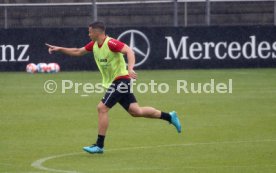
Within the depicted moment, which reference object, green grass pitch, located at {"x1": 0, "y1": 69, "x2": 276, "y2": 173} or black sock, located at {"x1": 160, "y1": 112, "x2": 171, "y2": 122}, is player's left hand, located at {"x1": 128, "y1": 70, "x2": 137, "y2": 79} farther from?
black sock, located at {"x1": 160, "y1": 112, "x2": 171, "y2": 122}

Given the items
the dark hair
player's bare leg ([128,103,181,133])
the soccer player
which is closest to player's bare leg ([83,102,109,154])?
the soccer player

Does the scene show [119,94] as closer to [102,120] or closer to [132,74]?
[102,120]

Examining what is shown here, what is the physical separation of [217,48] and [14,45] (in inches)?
282

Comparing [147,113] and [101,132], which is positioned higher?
[147,113]

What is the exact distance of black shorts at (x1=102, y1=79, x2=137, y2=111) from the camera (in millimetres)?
13961

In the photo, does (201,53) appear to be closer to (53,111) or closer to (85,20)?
(85,20)

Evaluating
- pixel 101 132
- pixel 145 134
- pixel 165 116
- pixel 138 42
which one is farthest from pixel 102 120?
pixel 138 42

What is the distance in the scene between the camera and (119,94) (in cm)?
1400

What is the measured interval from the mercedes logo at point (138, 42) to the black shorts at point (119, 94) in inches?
737

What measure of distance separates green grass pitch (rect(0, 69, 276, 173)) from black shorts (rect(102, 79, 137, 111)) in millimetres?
733

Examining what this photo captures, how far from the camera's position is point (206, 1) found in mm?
33000

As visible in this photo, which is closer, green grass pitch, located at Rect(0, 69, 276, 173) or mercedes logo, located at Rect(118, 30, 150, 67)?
green grass pitch, located at Rect(0, 69, 276, 173)

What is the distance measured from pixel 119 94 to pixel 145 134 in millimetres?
2304

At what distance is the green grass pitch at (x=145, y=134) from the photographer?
12570mm
